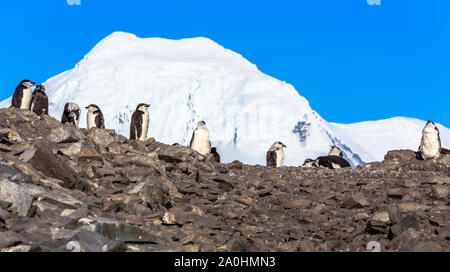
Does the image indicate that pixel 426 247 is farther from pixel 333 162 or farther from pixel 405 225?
pixel 333 162

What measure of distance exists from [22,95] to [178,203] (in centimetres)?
Answer: 1518

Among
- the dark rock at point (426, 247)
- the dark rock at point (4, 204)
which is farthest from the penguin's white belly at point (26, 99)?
the dark rock at point (426, 247)

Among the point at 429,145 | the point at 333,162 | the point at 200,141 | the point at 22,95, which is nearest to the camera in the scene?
the point at 429,145

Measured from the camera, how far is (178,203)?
10.2m

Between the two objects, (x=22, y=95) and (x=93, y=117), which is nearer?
(x=22, y=95)

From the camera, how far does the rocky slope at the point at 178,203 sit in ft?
23.8

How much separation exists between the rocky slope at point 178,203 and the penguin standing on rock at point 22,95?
30.1 feet

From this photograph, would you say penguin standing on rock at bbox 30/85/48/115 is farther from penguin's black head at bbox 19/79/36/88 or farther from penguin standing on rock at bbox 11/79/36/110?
penguin's black head at bbox 19/79/36/88

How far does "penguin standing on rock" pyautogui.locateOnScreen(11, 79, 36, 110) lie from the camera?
2280cm

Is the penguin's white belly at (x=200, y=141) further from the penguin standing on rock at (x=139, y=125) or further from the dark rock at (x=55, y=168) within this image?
the dark rock at (x=55, y=168)

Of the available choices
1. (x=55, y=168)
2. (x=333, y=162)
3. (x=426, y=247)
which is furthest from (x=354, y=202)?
(x=333, y=162)

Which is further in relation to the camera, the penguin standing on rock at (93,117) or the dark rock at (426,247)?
the penguin standing on rock at (93,117)

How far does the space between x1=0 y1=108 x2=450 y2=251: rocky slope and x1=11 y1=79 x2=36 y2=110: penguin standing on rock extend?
9161mm
